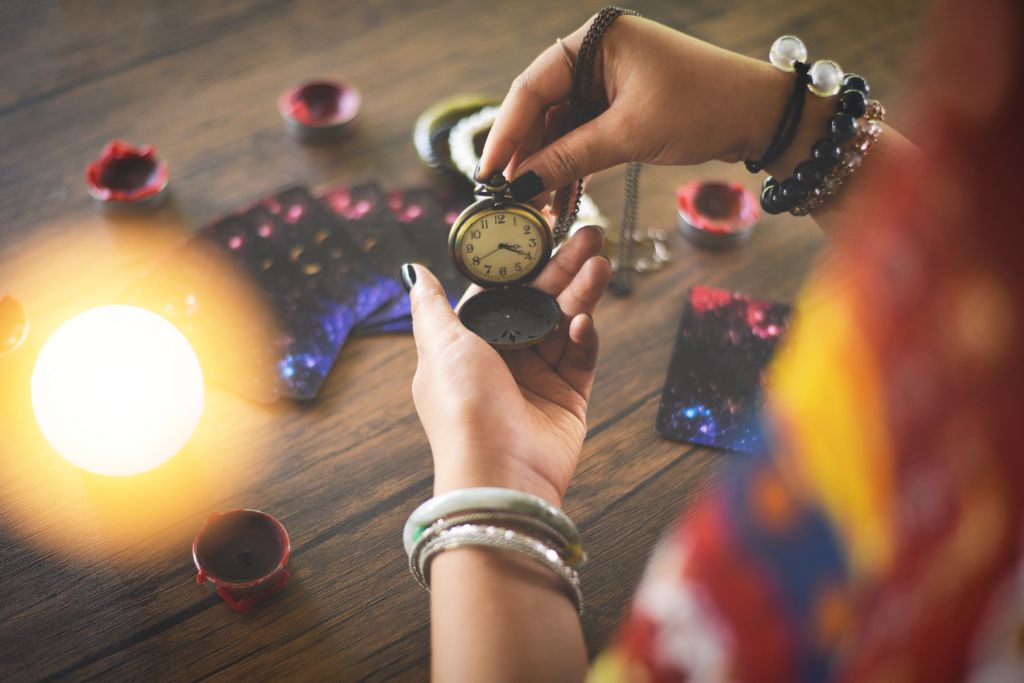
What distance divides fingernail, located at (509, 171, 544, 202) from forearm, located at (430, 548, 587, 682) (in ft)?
1.84

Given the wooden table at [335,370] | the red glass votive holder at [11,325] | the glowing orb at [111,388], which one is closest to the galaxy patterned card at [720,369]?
the wooden table at [335,370]

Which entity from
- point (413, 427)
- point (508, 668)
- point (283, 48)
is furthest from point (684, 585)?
point (283, 48)

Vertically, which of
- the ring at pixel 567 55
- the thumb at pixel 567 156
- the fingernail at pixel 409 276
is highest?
the ring at pixel 567 55

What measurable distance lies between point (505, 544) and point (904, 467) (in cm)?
51

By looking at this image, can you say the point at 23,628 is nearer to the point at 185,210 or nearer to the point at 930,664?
the point at 185,210

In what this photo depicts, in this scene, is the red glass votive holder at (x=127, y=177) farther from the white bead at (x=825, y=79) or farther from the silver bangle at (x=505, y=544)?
the white bead at (x=825, y=79)

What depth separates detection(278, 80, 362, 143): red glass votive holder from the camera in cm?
172

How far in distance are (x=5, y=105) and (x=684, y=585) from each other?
6.19 feet

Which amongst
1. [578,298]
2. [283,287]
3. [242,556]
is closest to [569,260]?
[578,298]

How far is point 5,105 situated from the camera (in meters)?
1.79

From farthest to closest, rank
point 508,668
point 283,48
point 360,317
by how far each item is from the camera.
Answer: point 283,48 < point 360,317 < point 508,668

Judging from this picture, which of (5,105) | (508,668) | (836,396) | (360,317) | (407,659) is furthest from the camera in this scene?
(5,105)

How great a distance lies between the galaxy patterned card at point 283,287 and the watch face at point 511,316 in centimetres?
25

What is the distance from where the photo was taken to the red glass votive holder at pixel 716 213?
1.53 metres
